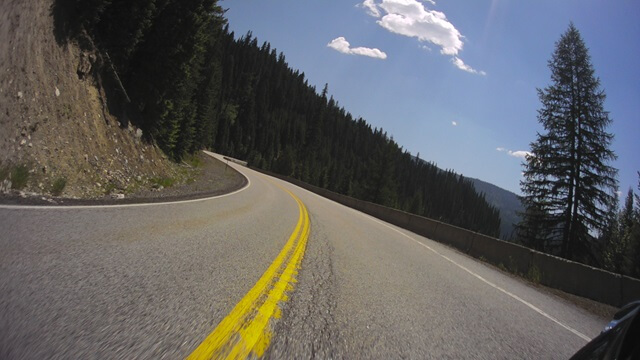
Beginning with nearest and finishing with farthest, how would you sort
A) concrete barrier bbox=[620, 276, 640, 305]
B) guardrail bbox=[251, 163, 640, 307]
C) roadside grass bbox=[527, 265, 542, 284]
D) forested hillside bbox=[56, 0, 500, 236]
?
1. concrete barrier bbox=[620, 276, 640, 305]
2. guardrail bbox=[251, 163, 640, 307]
3. roadside grass bbox=[527, 265, 542, 284]
4. forested hillside bbox=[56, 0, 500, 236]

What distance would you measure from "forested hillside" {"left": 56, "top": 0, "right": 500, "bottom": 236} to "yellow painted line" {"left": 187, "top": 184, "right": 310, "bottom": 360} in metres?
13.8

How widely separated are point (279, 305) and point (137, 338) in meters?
1.44

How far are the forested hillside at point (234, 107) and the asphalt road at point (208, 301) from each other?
11.7 metres

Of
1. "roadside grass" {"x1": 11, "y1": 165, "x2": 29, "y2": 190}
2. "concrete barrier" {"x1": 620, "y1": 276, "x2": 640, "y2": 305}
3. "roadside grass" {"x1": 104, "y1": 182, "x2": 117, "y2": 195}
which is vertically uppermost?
"concrete barrier" {"x1": 620, "y1": 276, "x2": 640, "y2": 305}

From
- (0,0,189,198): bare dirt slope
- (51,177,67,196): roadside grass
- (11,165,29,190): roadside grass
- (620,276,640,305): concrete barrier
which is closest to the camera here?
(620,276,640,305): concrete barrier

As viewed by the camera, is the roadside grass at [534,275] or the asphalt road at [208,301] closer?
the asphalt road at [208,301]

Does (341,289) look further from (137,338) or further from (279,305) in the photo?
(137,338)

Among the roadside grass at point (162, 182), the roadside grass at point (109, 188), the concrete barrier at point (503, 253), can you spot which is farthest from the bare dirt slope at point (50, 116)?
the concrete barrier at point (503, 253)

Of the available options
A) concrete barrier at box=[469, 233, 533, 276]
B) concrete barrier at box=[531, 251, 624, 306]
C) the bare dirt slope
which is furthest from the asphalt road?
the bare dirt slope

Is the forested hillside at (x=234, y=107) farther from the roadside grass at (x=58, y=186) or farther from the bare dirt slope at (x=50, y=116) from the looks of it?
the roadside grass at (x=58, y=186)

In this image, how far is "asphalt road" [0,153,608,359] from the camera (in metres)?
2.42

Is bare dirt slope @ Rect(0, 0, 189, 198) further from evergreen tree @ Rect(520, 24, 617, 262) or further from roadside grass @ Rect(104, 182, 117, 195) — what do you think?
evergreen tree @ Rect(520, 24, 617, 262)

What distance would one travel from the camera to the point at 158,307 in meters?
2.94

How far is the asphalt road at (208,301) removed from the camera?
2.42m
